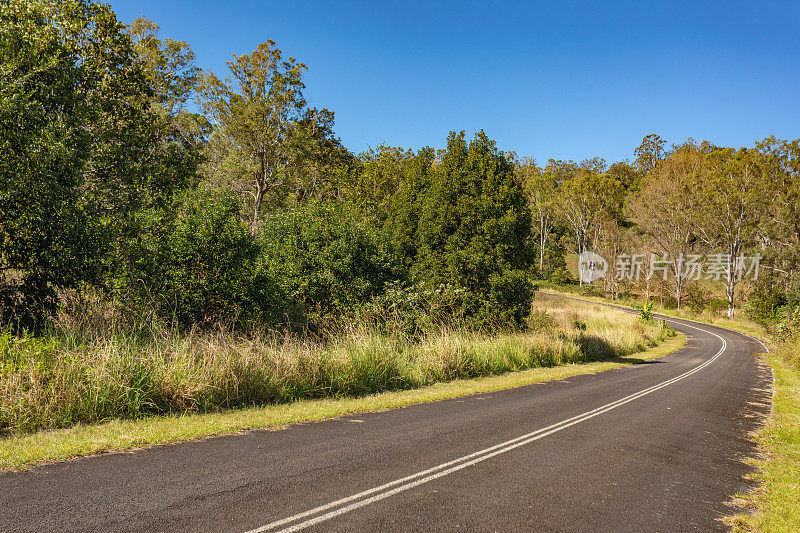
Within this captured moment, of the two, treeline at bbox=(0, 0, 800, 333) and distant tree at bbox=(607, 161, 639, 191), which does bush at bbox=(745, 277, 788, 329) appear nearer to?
treeline at bbox=(0, 0, 800, 333)

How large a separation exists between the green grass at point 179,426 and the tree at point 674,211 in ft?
192

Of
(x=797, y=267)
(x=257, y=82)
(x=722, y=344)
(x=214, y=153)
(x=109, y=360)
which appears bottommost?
(x=722, y=344)

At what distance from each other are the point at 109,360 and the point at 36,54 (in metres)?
7.91

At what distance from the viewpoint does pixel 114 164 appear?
41.7 feet

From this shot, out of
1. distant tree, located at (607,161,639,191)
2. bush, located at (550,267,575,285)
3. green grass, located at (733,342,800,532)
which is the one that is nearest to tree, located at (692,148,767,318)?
bush, located at (550,267,575,285)

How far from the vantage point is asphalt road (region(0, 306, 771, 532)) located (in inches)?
182

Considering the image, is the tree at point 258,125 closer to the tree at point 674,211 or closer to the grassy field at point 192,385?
the grassy field at point 192,385

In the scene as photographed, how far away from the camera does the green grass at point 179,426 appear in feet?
19.4

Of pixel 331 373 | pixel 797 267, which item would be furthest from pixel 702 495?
pixel 797 267

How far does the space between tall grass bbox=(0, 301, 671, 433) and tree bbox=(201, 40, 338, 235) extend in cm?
2170

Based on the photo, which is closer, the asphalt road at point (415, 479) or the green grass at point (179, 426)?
the asphalt road at point (415, 479)

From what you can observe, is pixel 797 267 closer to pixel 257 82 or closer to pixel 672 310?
pixel 672 310

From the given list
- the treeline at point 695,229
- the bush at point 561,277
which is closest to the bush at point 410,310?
the treeline at point 695,229

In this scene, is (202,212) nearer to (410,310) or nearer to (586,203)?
(410,310)
